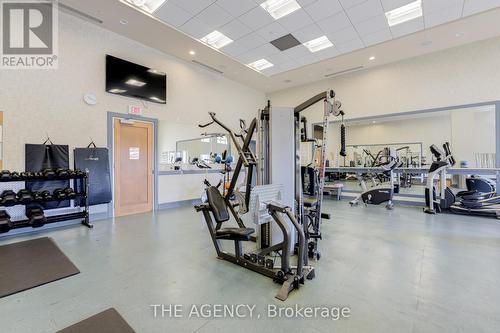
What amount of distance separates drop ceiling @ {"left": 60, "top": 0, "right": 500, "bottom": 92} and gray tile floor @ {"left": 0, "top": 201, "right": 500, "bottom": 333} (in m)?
4.35

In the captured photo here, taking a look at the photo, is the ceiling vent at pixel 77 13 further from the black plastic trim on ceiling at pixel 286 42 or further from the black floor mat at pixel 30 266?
the black floor mat at pixel 30 266

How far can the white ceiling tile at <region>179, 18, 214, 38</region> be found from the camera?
4848 mm

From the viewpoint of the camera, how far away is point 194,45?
578cm

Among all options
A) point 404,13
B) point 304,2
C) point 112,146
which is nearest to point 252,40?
point 304,2

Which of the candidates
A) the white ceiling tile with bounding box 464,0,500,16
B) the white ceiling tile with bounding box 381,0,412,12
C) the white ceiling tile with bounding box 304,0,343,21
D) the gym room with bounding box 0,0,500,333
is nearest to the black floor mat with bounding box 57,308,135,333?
the gym room with bounding box 0,0,500,333

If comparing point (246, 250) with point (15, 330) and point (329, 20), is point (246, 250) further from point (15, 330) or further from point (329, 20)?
point (329, 20)

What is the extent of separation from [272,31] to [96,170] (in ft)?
16.7

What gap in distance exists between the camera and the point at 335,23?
491cm

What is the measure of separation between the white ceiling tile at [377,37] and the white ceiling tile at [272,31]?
2037mm

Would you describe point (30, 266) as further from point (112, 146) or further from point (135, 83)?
point (135, 83)

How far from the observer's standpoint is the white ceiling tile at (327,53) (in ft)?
19.9

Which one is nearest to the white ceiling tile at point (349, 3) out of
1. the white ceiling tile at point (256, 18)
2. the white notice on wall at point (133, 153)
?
the white ceiling tile at point (256, 18)

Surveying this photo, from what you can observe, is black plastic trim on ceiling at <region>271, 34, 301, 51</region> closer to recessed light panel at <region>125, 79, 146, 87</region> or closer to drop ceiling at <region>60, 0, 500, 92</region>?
drop ceiling at <region>60, 0, 500, 92</region>

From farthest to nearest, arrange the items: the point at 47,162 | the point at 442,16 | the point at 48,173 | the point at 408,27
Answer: the point at 408,27 → the point at 442,16 → the point at 47,162 → the point at 48,173
